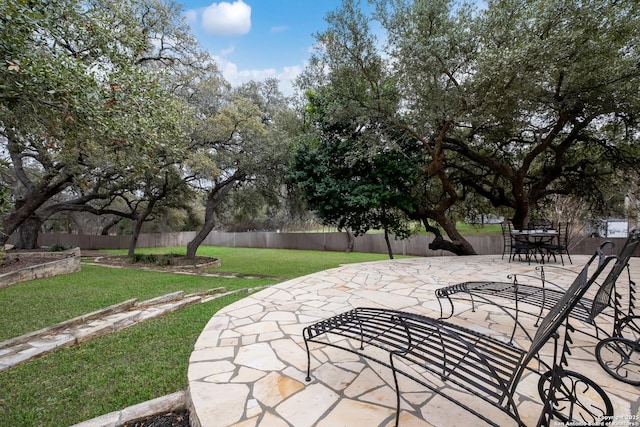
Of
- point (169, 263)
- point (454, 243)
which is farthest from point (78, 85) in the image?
point (454, 243)

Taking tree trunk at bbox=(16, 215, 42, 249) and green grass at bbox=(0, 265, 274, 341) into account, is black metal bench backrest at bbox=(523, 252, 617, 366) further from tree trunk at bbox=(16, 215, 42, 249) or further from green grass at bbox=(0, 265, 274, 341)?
tree trunk at bbox=(16, 215, 42, 249)

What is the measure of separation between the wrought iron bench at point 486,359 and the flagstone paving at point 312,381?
0.35ft

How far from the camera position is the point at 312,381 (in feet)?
6.36

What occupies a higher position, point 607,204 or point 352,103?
point 352,103

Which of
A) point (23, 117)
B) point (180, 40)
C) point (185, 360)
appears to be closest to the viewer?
point (185, 360)

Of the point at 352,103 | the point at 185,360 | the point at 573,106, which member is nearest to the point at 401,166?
the point at 352,103

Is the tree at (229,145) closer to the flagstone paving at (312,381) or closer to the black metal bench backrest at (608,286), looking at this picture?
the flagstone paving at (312,381)

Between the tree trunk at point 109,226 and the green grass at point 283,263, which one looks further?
the tree trunk at point 109,226

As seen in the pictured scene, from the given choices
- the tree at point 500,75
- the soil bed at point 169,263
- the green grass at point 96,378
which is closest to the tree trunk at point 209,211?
the soil bed at point 169,263

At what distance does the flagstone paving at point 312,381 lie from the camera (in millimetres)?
1594

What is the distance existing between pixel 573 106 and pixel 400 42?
13.4 ft

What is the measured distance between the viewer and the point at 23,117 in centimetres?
380

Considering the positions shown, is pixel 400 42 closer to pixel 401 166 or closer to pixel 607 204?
pixel 401 166

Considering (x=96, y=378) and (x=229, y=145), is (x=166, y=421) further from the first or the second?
(x=229, y=145)
